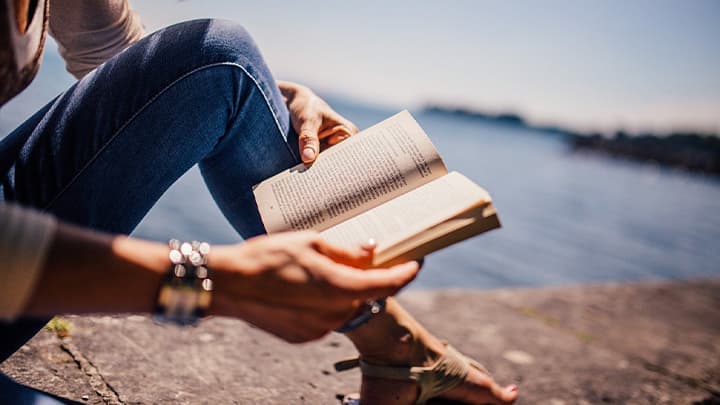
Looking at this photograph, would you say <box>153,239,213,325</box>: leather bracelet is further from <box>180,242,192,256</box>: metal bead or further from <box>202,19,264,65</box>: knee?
<box>202,19,264,65</box>: knee

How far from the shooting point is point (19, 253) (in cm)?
56

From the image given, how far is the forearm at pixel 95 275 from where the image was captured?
592 millimetres

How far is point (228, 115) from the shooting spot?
3.61 ft

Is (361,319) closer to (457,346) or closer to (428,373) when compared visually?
(428,373)

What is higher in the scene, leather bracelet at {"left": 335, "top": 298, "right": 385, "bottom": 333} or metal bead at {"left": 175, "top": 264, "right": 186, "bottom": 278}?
metal bead at {"left": 175, "top": 264, "right": 186, "bottom": 278}

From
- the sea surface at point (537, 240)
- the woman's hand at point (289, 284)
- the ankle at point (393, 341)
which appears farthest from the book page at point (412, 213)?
the sea surface at point (537, 240)

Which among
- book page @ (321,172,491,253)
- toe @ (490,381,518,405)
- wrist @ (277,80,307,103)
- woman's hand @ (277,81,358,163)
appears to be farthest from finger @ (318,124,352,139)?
toe @ (490,381,518,405)

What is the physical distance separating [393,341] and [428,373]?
0.17 m

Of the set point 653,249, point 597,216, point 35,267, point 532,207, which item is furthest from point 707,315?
point 597,216

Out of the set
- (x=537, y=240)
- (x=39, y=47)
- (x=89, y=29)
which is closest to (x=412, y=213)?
(x=39, y=47)

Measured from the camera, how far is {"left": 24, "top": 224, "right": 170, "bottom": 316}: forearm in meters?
0.59

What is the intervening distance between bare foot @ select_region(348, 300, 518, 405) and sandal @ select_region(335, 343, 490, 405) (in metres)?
0.01

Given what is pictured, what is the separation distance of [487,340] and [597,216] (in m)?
10.3

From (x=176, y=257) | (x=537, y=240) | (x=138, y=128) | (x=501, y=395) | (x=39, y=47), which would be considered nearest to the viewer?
(x=176, y=257)
